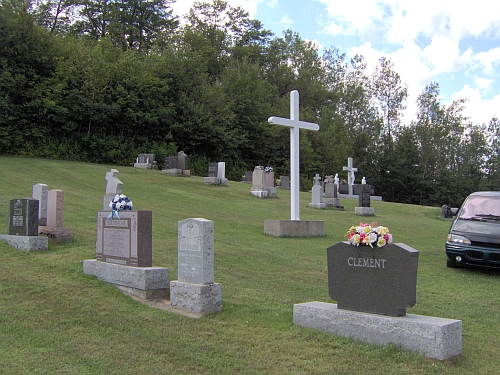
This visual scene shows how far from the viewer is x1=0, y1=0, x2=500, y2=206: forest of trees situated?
124 feet


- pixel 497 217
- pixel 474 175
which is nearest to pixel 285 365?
pixel 497 217

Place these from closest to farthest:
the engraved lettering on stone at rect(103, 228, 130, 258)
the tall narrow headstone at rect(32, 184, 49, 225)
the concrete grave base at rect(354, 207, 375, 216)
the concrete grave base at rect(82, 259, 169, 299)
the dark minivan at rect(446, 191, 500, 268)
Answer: the concrete grave base at rect(82, 259, 169, 299) → the engraved lettering on stone at rect(103, 228, 130, 258) → the dark minivan at rect(446, 191, 500, 268) → the tall narrow headstone at rect(32, 184, 49, 225) → the concrete grave base at rect(354, 207, 375, 216)

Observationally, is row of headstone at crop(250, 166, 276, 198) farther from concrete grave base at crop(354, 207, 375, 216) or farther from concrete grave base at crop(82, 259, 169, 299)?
concrete grave base at crop(82, 259, 169, 299)

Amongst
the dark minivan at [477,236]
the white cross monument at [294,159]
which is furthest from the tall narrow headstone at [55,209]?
the dark minivan at [477,236]

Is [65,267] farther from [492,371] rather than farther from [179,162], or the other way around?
[179,162]

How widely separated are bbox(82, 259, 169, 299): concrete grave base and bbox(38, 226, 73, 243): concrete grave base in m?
3.21

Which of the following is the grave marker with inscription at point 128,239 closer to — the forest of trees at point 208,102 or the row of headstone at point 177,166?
the row of headstone at point 177,166

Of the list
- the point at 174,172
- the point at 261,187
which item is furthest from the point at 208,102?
the point at 261,187

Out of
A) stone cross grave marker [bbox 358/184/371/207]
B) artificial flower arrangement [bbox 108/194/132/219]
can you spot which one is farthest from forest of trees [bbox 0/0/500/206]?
artificial flower arrangement [bbox 108/194/132/219]

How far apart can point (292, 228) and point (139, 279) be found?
25.1 ft

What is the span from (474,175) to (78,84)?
47576mm

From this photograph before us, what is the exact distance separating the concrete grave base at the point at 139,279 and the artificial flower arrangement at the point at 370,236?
301cm

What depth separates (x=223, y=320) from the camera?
6.34m

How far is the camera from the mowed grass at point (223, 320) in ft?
16.1
